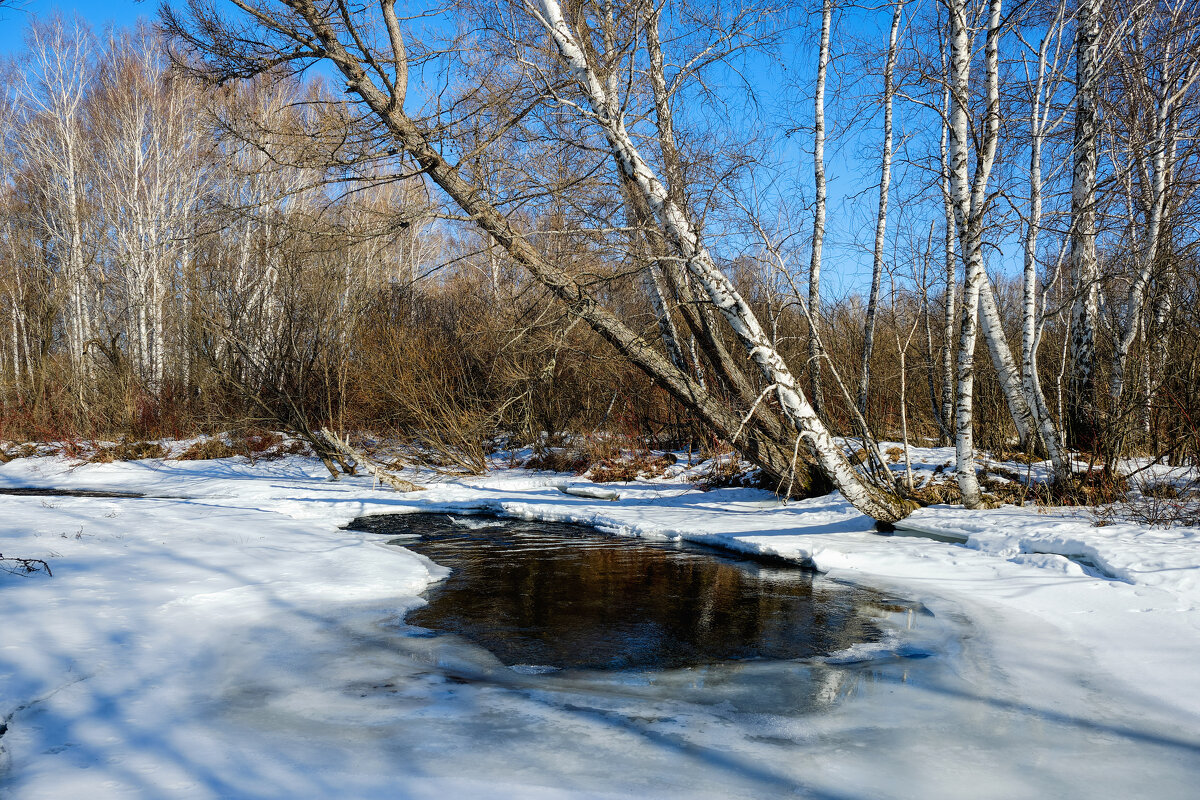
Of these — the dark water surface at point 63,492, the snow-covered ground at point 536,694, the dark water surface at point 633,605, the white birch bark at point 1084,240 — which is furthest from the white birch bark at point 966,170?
the dark water surface at point 63,492

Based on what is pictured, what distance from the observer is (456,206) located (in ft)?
28.3

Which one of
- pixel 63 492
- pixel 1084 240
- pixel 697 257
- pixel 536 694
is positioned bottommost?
pixel 536 694

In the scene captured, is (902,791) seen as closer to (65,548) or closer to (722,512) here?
(65,548)

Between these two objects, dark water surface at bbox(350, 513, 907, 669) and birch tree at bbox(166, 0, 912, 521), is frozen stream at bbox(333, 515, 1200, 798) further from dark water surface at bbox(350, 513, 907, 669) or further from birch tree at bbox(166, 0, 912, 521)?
birch tree at bbox(166, 0, 912, 521)

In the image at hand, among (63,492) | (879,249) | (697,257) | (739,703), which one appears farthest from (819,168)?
(63,492)

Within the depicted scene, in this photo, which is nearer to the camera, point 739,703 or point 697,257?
point 739,703

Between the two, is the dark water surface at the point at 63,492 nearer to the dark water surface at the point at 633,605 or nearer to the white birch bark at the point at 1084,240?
the dark water surface at the point at 633,605

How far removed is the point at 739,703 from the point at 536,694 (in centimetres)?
102

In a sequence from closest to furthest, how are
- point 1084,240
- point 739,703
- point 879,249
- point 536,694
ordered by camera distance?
point 739,703
point 536,694
point 1084,240
point 879,249

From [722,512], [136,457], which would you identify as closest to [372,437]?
[136,457]

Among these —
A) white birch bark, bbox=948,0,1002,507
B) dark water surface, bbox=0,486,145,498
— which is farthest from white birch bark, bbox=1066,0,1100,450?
dark water surface, bbox=0,486,145,498

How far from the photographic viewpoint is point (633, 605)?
224 inches

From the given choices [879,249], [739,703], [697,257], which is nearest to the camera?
[739,703]

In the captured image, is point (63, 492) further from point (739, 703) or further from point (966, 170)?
point (966, 170)
